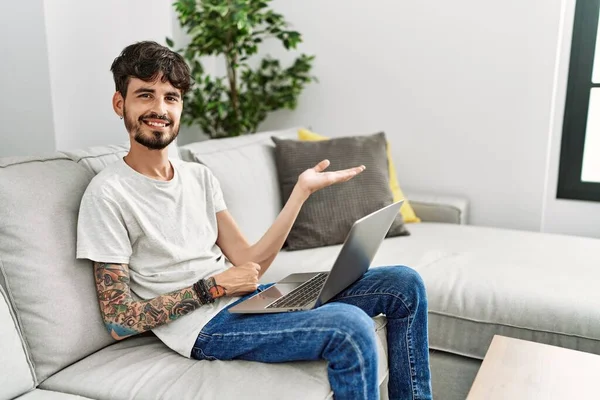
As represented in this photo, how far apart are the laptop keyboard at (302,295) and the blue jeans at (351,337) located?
6 centimetres

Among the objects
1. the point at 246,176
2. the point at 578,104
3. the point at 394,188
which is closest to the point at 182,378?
the point at 246,176

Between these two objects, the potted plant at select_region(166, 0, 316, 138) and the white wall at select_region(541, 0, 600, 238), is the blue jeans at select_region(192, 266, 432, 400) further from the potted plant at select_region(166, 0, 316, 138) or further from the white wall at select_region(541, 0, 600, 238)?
the white wall at select_region(541, 0, 600, 238)

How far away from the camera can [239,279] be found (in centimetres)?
143

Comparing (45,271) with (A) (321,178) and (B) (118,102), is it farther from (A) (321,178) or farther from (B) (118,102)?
(A) (321,178)

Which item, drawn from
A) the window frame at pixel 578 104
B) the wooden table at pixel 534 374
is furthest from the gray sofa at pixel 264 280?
the window frame at pixel 578 104

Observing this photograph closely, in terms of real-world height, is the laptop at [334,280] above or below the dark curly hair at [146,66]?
below

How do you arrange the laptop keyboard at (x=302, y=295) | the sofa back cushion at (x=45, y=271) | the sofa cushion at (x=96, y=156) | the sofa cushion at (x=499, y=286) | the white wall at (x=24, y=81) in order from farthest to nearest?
the white wall at (x=24, y=81), the sofa cushion at (x=499, y=286), the sofa cushion at (x=96, y=156), the laptop keyboard at (x=302, y=295), the sofa back cushion at (x=45, y=271)

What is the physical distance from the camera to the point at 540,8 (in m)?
2.54

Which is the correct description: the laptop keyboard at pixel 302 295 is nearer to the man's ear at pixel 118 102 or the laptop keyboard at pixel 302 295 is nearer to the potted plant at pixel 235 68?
the man's ear at pixel 118 102

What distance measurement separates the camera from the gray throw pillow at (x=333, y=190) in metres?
2.21

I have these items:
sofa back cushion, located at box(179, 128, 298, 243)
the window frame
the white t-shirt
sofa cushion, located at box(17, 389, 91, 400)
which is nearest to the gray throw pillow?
sofa back cushion, located at box(179, 128, 298, 243)

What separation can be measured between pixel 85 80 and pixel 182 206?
0.82 meters

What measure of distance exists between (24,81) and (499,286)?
167 centimetres

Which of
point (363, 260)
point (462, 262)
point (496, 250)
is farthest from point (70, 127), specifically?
point (496, 250)
